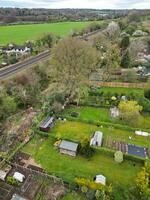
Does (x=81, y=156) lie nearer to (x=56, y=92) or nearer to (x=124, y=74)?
(x=56, y=92)

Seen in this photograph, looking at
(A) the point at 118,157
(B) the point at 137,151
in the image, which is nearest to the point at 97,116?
(B) the point at 137,151

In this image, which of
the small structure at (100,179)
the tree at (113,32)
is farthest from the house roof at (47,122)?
the tree at (113,32)

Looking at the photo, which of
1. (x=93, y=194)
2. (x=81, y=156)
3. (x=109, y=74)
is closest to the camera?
(x=93, y=194)

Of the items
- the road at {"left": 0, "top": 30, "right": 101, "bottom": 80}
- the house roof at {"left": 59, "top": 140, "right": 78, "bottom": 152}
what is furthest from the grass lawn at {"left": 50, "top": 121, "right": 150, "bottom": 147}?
the road at {"left": 0, "top": 30, "right": 101, "bottom": 80}

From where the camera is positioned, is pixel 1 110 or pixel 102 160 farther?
pixel 1 110

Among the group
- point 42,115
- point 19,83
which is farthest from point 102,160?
point 19,83

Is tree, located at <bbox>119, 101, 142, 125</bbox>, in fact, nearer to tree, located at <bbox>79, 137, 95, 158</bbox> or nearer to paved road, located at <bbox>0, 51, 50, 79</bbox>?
tree, located at <bbox>79, 137, 95, 158</bbox>

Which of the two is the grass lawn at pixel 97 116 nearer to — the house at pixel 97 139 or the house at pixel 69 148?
the house at pixel 97 139
